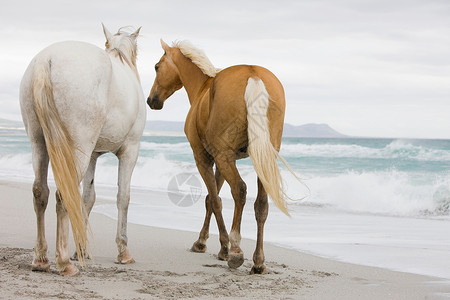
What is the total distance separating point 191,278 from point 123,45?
236 cm

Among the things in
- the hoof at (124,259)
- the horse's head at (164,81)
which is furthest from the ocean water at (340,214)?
the horse's head at (164,81)

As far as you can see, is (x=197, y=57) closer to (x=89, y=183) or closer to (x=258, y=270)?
(x=89, y=183)

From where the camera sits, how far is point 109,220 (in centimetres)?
754

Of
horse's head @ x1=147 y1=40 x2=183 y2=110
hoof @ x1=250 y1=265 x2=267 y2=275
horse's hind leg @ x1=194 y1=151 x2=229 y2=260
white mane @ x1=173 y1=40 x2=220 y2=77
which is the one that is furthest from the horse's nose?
hoof @ x1=250 y1=265 x2=267 y2=275

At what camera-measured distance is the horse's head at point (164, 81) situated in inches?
235

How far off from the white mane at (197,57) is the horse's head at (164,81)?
7.2 inches

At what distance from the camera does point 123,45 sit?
5414mm

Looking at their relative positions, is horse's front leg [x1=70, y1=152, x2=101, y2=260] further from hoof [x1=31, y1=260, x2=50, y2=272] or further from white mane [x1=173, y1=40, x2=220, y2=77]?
white mane [x1=173, y1=40, x2=220, y2=77]

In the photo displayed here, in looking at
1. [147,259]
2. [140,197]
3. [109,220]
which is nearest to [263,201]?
[147,259]

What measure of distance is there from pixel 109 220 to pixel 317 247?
2998 mm

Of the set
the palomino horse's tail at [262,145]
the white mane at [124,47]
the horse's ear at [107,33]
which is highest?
the horse's ear at [107,33]

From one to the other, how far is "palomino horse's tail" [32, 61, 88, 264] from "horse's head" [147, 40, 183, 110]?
2009 millimetres

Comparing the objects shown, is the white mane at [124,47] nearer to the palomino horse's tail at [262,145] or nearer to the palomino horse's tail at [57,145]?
the palomino horse's tail at [57,145]

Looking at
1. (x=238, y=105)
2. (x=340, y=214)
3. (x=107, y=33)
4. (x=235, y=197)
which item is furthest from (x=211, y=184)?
(x=340, y=214)
